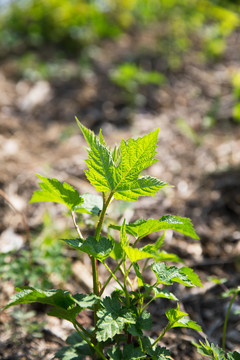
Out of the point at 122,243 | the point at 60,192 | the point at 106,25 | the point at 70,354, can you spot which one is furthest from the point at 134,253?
the point at 106,25

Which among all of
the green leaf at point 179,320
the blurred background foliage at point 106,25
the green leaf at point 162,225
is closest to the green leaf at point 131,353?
the green leaf at point 179,320

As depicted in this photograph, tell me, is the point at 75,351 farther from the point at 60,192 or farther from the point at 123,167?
the point at 123,167

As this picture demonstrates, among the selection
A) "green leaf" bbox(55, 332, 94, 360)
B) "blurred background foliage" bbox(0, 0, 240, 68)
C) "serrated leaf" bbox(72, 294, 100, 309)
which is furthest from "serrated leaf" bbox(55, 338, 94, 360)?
"blurred background foliage" bbox(0, 0, 240, 68)

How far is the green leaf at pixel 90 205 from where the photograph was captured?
1.09m

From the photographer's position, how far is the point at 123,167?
99 cm

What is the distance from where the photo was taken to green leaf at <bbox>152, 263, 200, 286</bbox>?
972 millimetres

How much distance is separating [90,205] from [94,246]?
18 cm

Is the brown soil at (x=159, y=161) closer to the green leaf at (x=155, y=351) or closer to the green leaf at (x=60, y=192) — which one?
the green leaf at (x=155, y=351)

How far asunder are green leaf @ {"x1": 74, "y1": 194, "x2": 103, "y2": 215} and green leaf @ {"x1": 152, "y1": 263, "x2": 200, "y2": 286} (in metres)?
0.26

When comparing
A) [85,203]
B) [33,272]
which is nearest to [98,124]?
[33,272]

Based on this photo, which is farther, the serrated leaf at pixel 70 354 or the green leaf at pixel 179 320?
the serrated leaf at pixel 70 354

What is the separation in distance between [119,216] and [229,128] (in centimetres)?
161

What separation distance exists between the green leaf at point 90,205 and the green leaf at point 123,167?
12 centimetres

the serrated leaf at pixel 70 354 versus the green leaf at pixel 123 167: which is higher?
the green leaf at pixel 123 167
